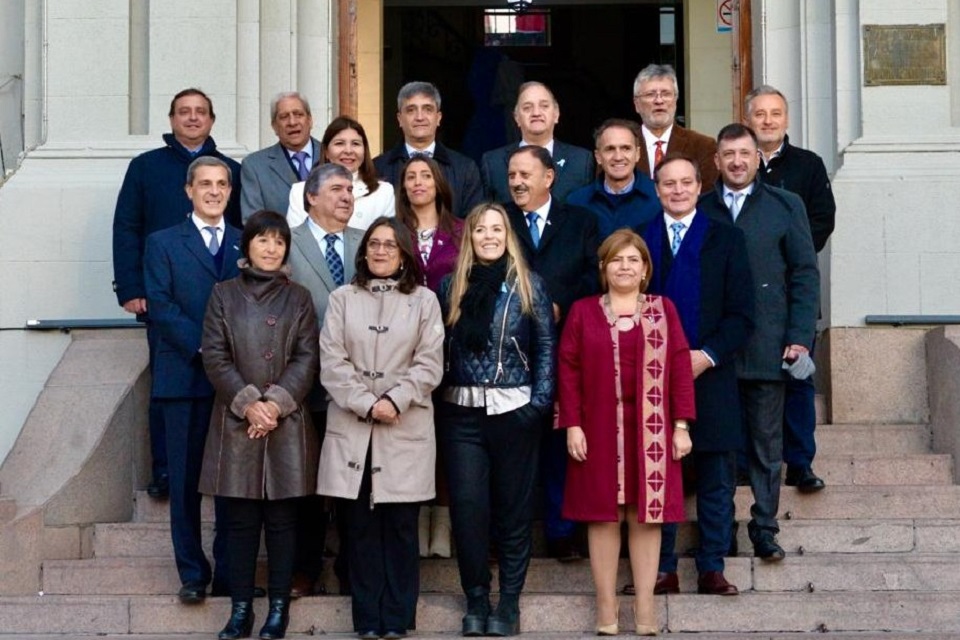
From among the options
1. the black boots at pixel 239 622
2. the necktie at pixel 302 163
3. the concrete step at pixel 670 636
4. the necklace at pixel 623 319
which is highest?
the necktie at pixel 302 163

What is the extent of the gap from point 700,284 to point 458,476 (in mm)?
1564

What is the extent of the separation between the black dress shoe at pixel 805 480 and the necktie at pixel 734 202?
1.38m

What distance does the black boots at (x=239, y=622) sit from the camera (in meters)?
9.23

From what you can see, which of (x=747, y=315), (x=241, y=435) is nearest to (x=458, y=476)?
(x=241, y=435)

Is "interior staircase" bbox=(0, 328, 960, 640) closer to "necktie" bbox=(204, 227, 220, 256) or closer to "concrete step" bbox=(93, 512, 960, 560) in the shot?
"concrete step" bbox=(93, 512, 960, 560)

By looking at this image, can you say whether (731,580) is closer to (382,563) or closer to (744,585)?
(744,585)

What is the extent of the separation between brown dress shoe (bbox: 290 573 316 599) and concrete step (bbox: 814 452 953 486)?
2944 mm

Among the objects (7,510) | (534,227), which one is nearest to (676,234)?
(534,227)

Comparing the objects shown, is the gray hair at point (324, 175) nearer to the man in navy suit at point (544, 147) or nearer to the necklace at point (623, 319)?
the man in navy suit at point (544, 147)

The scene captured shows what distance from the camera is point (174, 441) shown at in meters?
9.80

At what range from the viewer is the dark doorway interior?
19344 millimetres

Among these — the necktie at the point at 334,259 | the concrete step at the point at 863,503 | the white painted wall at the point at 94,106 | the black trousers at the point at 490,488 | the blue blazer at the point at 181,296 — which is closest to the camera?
the black trousers at the point at 490,488

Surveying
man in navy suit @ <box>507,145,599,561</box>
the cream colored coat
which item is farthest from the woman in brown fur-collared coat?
man in navy suit @ <box>507,145,599,561</box>

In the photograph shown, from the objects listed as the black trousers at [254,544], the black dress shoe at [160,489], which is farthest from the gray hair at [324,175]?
the black dress shoe at [160,489]
